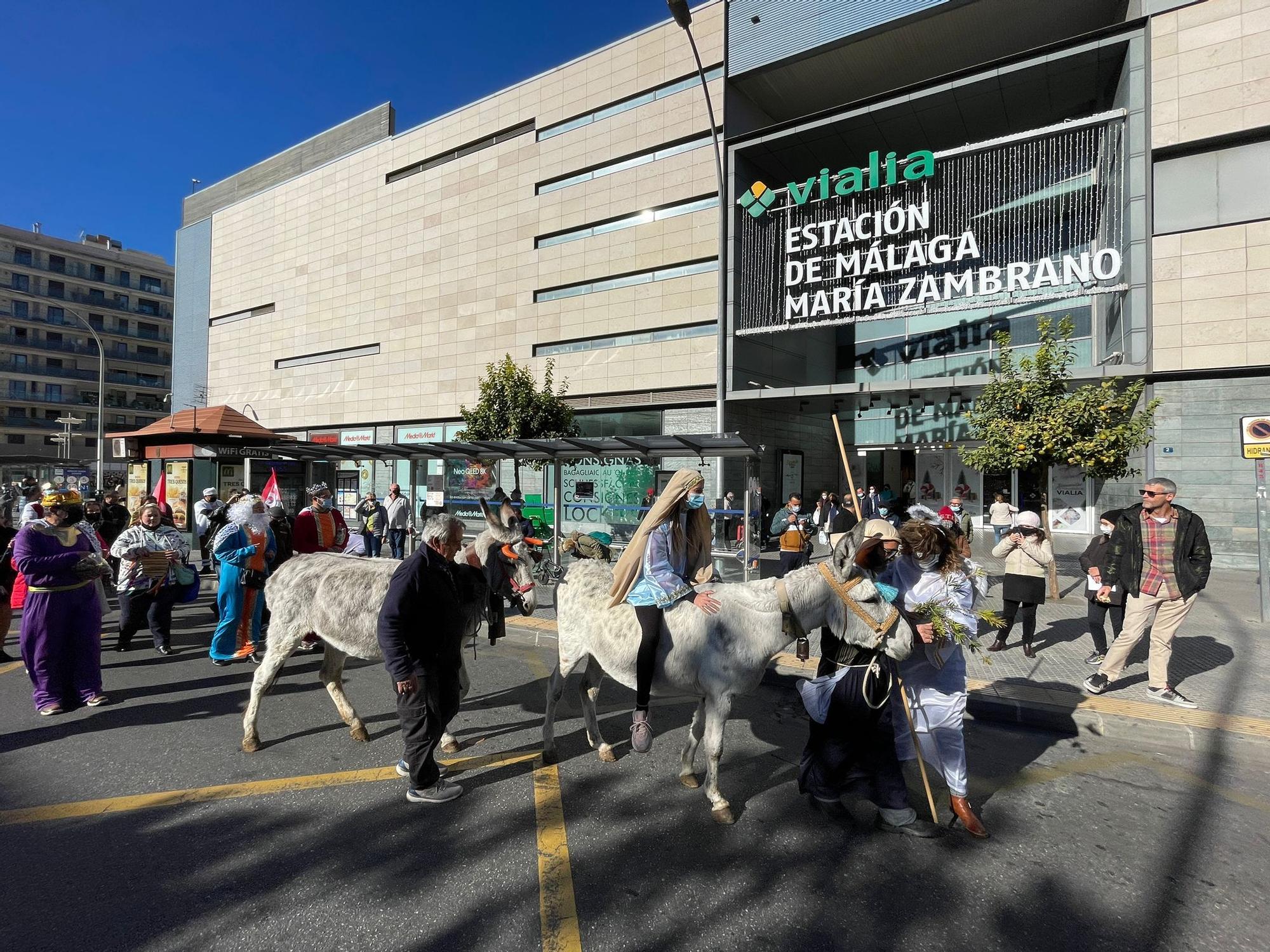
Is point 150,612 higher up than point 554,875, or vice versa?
point 150,612

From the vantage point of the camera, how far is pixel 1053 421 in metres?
10.0

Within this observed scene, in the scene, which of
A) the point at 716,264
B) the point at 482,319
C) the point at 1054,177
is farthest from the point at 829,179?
the point at 482,319

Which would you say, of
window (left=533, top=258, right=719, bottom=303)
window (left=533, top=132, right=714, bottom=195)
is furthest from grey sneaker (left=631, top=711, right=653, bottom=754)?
window (left=533, top=132, right=714, bottom=195)

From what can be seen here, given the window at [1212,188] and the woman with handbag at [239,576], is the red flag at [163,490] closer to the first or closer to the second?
the woman with handbag at [239,576]

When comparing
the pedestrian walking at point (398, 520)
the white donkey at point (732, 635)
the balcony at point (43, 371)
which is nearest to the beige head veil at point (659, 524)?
the white donkey at point (732, 635)

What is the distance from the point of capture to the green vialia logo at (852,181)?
1606 cm

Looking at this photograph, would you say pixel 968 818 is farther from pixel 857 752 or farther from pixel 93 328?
pixel 93 328

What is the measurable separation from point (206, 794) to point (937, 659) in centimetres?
439

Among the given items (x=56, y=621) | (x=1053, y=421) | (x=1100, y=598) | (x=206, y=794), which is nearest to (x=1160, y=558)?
(x=1100, y=598)

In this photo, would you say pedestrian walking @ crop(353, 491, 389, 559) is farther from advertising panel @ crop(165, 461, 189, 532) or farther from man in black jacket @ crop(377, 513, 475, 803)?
man in black jacket @ crop(377, 513, 475, 803)

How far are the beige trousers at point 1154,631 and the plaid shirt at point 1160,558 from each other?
2.1 inches

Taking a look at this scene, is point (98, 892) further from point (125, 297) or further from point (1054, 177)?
point (125, 297)

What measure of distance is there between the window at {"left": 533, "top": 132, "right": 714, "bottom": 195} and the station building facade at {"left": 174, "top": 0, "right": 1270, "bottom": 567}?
0.32 feet

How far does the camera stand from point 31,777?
12.6ft
